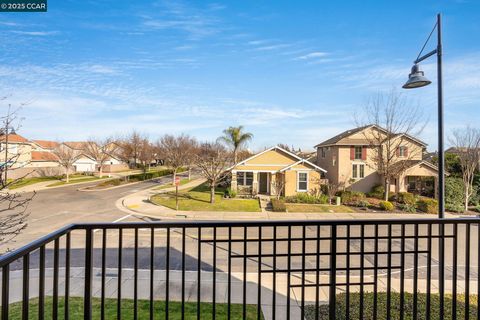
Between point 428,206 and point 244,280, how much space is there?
1801 centimetres

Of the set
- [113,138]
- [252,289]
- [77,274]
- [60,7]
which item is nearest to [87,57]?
[60,7]

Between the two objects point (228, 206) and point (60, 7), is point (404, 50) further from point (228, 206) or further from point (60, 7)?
point (228, 206)

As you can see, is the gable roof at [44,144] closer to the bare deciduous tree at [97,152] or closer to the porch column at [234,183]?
the bare deciduous tree at [97,152]

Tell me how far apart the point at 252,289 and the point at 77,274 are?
4.18 meters

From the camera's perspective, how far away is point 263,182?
22.6m

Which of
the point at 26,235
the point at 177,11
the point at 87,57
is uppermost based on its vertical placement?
the point at 177,11

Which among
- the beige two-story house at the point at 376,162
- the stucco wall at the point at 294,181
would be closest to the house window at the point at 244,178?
the stucco wall at the point at 294,181

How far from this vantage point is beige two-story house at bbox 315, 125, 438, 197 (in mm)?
20047

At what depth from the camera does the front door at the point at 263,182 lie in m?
22.5

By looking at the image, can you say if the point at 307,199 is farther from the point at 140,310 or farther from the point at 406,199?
the point at 140,310

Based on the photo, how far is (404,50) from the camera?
8461mm

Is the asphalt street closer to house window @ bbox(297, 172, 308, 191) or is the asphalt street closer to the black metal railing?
the black metal railing

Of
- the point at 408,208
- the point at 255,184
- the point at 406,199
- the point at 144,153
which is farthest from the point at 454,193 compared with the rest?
the point at 144,153

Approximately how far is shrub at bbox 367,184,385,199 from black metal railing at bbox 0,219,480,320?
447 inches
